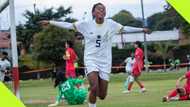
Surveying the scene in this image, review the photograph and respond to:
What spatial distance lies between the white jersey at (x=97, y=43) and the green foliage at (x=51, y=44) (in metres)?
46.2

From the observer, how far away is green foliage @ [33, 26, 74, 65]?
56.2 meters

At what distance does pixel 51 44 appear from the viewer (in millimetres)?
57188

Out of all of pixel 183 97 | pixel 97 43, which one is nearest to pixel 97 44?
pixel 97 43

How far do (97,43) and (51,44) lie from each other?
47900mm

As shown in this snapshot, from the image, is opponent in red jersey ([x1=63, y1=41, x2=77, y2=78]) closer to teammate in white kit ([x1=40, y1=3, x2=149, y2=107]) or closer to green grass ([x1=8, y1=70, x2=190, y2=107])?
green grass ([x1=8, y1=70, x2=190, y2=107])

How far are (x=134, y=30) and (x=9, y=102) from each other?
5853 millimetres

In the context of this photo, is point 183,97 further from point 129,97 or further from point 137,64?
point 137,64

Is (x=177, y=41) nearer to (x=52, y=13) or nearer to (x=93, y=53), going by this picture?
(x=52, y=13)

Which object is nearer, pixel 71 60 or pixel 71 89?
pixel 71 89

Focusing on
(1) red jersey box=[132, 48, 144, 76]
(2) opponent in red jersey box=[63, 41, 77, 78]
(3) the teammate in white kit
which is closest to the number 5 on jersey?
(3) the teammate in white kit

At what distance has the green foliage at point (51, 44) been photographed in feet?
184

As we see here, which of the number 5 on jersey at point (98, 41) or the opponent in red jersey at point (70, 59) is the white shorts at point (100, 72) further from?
the opponent in red jersey at point (70, 59)

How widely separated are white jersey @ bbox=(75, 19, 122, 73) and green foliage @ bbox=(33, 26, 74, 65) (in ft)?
151

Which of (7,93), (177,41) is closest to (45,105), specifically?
(7,93)
